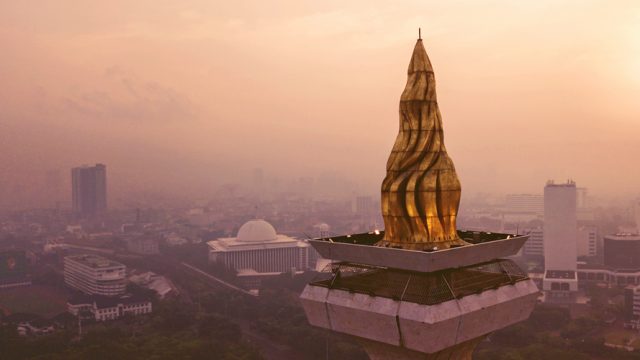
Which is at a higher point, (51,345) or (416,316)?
(416,316)

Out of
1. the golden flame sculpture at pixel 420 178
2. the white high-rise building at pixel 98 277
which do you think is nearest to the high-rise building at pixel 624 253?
the white high-rise building at pixel 98 277

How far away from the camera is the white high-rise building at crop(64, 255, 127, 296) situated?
11588cm

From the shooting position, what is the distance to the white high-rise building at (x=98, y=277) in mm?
115875

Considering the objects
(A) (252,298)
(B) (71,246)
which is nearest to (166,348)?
(A) (252,298)

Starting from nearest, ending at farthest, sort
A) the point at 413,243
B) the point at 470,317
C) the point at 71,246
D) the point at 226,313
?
the point at 470,317 → the point at 413,243 → the point at 226,313 → the point at 71,246

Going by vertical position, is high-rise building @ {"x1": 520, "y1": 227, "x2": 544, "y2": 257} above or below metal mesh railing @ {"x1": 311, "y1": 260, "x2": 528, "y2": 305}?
below

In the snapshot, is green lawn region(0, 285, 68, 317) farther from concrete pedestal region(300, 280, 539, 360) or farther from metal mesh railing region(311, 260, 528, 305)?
concrete pedestal region(300, 280, 539, 360)

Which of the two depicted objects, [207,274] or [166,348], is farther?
[207,274]

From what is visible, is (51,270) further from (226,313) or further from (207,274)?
(226,313)

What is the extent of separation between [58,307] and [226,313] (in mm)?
33951

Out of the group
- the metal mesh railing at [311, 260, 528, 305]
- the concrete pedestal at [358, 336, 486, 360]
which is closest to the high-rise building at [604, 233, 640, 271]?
the metal mesh railing at [311, 260, 528, 305]

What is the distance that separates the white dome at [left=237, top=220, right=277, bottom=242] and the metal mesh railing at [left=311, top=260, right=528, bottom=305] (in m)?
131

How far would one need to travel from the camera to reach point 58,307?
10769cm

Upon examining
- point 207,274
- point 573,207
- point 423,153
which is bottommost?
point 207,274
